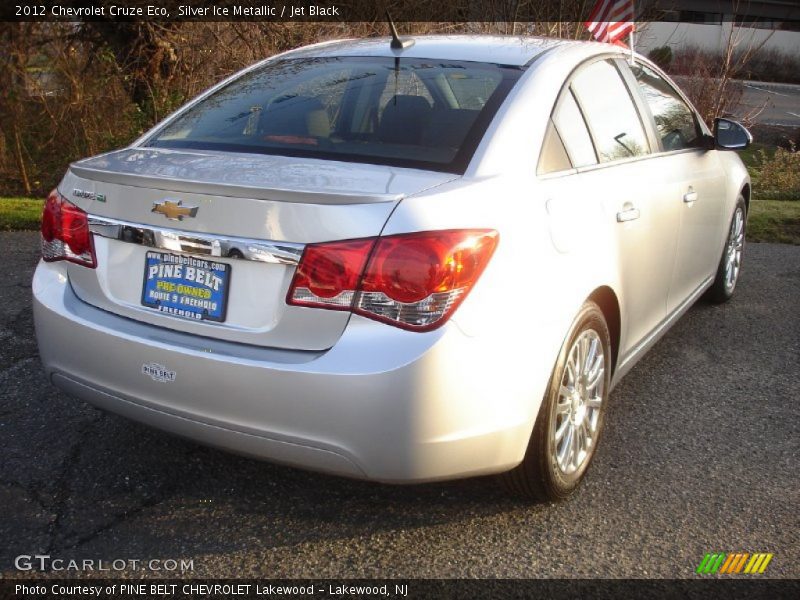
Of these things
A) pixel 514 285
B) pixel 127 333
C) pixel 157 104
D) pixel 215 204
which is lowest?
pixel 157 104

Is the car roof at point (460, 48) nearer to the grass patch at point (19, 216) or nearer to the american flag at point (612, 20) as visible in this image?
the grass patch at point (19, 216)

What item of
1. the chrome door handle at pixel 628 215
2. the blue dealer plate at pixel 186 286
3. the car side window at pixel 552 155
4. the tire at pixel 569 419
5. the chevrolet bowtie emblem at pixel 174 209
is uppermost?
the car side window at pixel 552 155

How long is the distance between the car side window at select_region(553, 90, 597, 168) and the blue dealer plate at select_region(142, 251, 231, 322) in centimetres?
137

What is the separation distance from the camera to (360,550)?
8.89ft

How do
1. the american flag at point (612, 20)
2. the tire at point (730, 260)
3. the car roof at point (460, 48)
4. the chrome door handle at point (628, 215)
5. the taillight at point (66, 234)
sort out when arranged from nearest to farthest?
the taillight at point (66, 234)
the chrome door handle at point (628, 215)
the car roof at point (460, 48)
the tire at point (730, 260)
the american flag at point (612, 20)

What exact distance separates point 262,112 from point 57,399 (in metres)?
1.68

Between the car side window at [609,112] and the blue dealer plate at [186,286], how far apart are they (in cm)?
164

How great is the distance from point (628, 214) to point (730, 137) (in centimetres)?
163

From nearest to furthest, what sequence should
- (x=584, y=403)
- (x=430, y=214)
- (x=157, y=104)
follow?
(x=430, y=214)
(x=584, y=403)
(x=157, y=104)

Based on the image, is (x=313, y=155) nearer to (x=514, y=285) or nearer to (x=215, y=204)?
(x=215, y=204)

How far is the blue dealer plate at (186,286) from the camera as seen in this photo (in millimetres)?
2494

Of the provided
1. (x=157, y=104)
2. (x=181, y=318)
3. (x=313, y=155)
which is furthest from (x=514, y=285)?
(x=157, y=104)

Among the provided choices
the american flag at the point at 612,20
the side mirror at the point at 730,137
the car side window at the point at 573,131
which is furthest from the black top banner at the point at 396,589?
the american flag at the point at 612,20

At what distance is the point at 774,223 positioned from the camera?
8.59 meters
